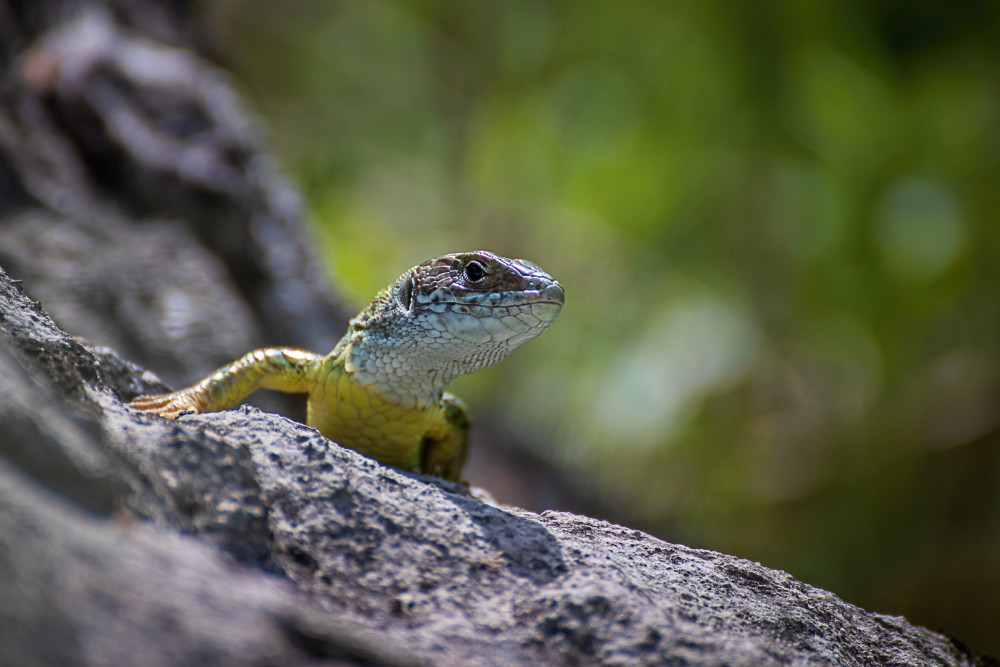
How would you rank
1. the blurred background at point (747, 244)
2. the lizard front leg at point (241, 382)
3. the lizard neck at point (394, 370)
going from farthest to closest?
the blurred background at point (747, 244)
the lizard neck at point (394, 370)
the lizard front leg at point (241, 382)

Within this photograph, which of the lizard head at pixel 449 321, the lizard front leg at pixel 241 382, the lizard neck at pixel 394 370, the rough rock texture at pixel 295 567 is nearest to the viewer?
the rough rock texture at pixel 295 567

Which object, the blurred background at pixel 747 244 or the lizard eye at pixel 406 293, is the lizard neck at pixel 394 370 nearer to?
the lizard eye at pixel 406 293

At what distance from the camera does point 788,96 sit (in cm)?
965

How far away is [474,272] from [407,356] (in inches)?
17.5

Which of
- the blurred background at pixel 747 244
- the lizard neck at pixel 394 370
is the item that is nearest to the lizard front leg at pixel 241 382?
the lizard neck at pixel 394 370

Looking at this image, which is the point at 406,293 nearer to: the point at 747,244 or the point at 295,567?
the point at 295,567

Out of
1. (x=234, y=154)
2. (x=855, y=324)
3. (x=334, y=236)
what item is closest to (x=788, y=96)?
(x=855, y=324)

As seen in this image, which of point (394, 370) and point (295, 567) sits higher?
point (394, 370)

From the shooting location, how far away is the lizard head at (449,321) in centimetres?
277

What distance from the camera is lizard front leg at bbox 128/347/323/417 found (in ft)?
8.43

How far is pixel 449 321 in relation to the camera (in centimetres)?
284

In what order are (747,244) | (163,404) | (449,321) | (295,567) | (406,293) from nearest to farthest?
(295,567)
(163,404)
(449,321)
(406,293)
(747,244)

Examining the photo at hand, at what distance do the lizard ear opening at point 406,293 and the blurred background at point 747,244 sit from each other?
4539 mm

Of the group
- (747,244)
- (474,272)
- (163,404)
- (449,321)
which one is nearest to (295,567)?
(163,404)
